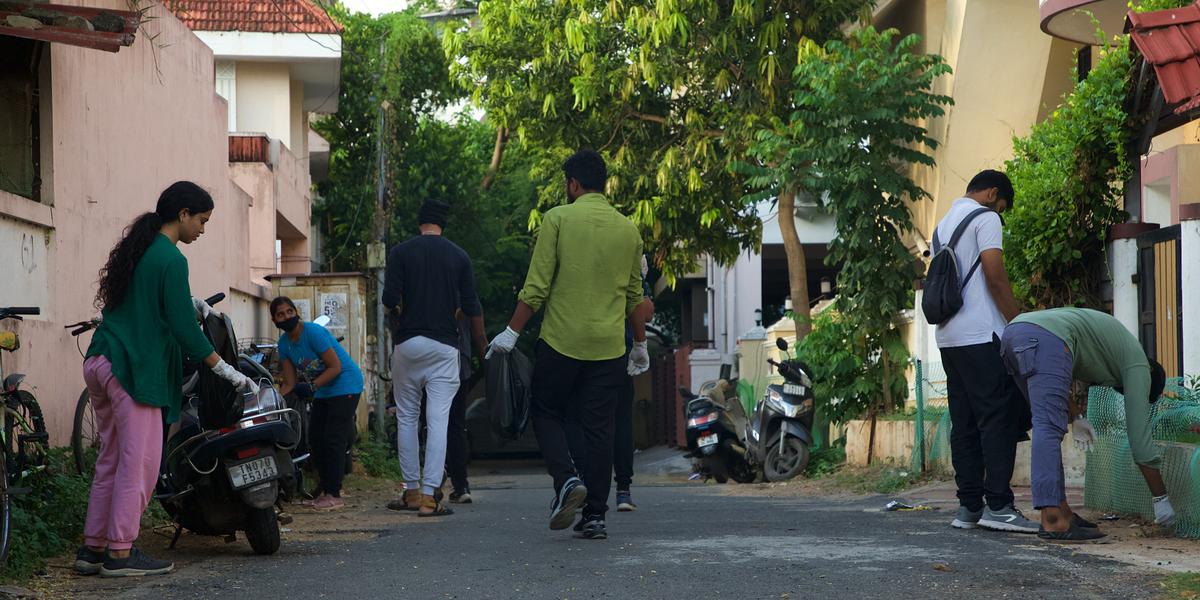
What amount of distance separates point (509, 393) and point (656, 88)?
12.8 metres

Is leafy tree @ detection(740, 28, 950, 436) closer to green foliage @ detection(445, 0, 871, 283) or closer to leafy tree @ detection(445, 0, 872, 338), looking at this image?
leafy tree @ detection(445, 0, 872, 338)

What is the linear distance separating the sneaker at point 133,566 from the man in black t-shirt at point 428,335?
3.04 meters

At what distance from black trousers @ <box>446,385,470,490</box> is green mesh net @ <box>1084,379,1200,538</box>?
4.25 meters

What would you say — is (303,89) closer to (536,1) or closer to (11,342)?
(536,1)

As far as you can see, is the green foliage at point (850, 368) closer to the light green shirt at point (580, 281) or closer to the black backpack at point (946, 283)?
the black backpack at point (946, 283)

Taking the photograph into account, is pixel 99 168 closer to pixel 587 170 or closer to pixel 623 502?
pixel 587 170

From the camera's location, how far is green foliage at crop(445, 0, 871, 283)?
18609 mm

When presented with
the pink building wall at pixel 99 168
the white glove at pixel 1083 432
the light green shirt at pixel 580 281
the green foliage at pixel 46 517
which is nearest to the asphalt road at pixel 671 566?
the green foliage at pixel 46 517

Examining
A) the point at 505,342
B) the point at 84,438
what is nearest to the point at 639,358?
the point at 505,342

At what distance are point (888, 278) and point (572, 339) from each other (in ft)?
26.5

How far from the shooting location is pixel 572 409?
7590 mm

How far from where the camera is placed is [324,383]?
34.6ft

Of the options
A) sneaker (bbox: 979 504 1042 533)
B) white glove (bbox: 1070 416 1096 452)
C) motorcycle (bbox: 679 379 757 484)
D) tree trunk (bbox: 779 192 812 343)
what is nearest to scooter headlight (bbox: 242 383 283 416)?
sneaker (bbox: 979 504 1042 533)

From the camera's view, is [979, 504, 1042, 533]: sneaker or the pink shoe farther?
the pink shoe
